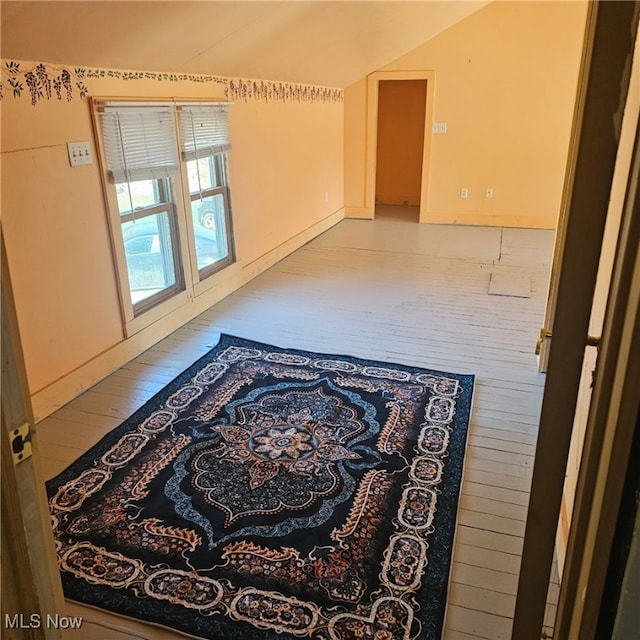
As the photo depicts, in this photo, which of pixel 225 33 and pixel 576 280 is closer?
pixel 576 280

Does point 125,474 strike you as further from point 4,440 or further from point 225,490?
point 4,440

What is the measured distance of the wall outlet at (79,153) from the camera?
299cm

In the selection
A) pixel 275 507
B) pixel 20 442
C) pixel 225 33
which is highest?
pixel 225 33

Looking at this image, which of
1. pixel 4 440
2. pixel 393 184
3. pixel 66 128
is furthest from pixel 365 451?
pixel 393 184

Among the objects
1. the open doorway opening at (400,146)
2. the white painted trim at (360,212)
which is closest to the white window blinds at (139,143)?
the white painted trim at (360,212)

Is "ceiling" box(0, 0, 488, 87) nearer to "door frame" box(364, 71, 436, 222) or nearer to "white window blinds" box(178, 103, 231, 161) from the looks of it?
"white window blinds" box(178, 103, 231, 161)

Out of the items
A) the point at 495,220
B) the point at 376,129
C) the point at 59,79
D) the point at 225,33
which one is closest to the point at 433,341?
the point at 225,33

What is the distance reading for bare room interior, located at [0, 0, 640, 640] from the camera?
84 centimetres

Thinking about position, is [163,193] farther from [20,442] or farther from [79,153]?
[20,442]

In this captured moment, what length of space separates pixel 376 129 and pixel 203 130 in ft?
13.2

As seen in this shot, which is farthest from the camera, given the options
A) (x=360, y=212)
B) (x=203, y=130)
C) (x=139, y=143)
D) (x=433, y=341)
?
(x=360, y=212)

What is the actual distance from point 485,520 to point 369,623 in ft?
2.34

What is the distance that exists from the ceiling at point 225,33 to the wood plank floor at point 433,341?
5.92ft

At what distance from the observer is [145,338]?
12.4 feet
